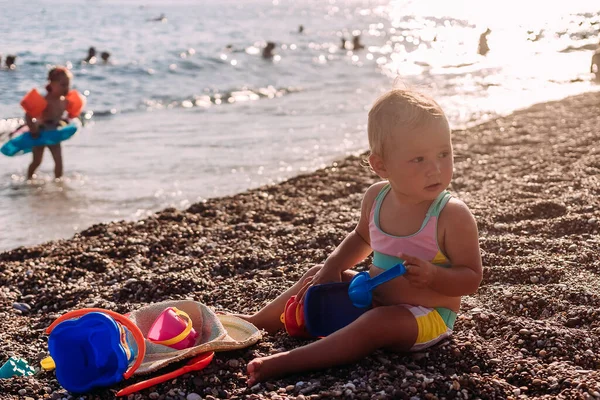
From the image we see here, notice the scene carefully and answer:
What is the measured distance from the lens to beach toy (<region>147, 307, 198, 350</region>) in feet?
9.76

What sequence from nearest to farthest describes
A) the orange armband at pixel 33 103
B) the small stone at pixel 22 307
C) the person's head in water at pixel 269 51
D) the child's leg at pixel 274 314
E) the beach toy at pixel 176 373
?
1. the beach toy at pixel 176 373
2. the child's leg at pixel 274 314
3. the small stone at pixel 22 307
4. the orange armband at pixel 33 103
5. the person's head in water at pixel 269 51

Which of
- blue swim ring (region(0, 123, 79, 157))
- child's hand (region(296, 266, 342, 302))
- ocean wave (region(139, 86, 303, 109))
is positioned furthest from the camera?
ocean wave (region(139, 86, 303, 109))

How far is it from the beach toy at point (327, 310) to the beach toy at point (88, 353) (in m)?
0.74

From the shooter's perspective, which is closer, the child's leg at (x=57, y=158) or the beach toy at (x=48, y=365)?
the beach toy at (x=48, y=365)

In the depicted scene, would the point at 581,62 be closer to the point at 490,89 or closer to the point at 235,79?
the point at 490,89

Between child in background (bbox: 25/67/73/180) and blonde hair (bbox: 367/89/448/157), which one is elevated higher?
blonde hair (bbox: 367/89/448/157)

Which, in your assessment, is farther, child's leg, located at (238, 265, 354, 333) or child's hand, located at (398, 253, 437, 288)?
child's leg, located at (238, 265, 354, 333)

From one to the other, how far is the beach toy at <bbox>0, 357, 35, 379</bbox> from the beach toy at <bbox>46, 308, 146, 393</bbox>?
1.50ft

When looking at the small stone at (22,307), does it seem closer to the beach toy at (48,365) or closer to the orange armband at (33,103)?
the beach toy at (48,365)

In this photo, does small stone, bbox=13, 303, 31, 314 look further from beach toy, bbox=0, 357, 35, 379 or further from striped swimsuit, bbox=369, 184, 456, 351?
striped swimsuit, bbox=369, 184, 456, 351

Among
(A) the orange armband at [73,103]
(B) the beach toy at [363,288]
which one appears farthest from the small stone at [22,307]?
(A) the orange armband at [73,103]

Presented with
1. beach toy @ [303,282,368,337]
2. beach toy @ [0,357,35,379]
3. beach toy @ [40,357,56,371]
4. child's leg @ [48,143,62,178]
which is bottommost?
child's leg @ [48,143,62,178]

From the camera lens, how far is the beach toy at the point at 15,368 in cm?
307

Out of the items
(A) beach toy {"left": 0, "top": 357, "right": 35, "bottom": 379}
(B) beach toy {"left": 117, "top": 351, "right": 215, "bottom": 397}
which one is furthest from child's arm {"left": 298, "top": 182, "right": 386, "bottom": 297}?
(A) beach toy {"left": 0, "top": 357, "right": 35, "bottom": 379}
